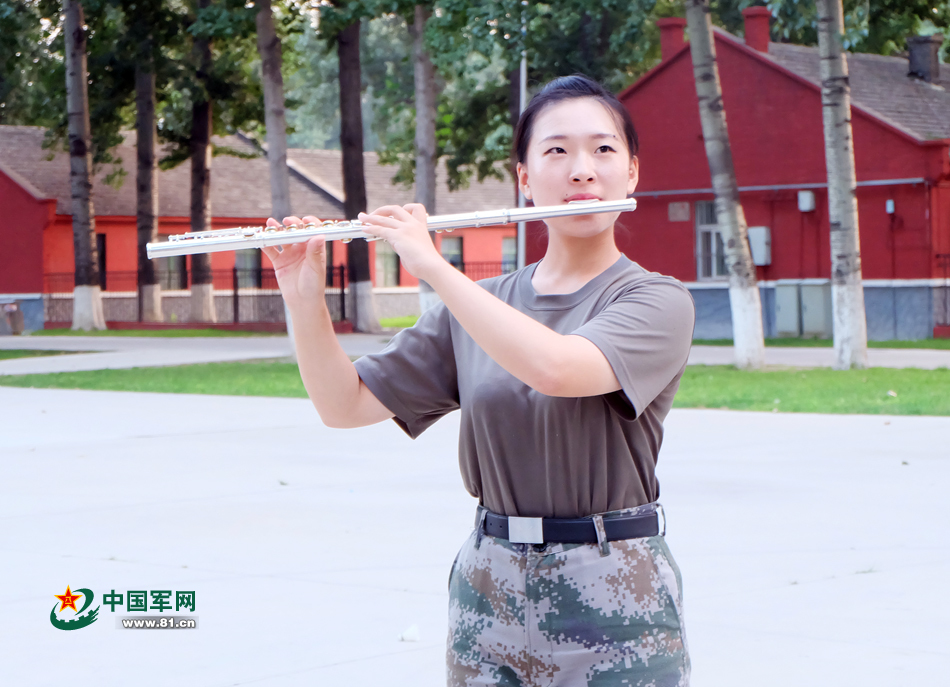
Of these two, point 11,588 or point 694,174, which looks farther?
point 694,174

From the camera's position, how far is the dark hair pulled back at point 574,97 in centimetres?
258

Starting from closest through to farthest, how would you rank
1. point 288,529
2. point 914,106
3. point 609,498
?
point 609,498 → point 288,529 → point 914,106

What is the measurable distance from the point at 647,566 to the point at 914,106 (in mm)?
28234

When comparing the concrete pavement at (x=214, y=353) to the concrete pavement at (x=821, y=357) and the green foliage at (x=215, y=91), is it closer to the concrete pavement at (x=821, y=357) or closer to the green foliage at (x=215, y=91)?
the concrete pavement at (x=821, y=357)

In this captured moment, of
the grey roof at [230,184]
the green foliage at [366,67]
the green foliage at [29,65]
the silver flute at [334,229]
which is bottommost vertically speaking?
the silver flute at [334,229]

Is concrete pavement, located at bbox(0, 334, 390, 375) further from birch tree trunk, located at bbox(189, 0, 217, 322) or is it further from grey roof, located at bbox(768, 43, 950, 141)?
grey roof, located at bbox(768, 43, 950, 141)

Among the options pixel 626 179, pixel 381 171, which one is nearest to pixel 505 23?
pixel 626 179

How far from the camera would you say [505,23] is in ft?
70.7

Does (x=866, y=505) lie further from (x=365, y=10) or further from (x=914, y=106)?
(x=914, y=106)

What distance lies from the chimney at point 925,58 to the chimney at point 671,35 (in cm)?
534

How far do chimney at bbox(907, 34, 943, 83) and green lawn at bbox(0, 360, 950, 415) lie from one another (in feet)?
Answer: 47.9

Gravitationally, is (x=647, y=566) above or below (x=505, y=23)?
below

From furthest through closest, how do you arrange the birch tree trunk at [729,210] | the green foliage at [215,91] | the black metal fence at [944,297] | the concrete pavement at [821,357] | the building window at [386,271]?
the building window at [386,271]
the green foliage at [215,91]
the black metal fence at [944,297]
the concrete pavement at [821,357]
the birch tree trunk at [729,210]

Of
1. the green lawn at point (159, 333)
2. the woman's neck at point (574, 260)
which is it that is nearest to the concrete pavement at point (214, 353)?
the green lawn at point (159, 333)
